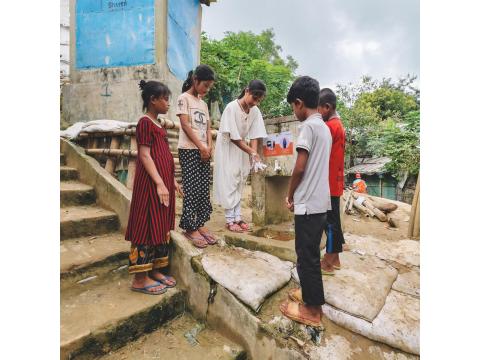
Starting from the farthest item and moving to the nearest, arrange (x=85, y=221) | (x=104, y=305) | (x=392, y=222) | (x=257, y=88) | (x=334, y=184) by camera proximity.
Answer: (x=392, y=222) → (x=257, y=88) → (x=85, y=221) → (x=334, y=184) → (x=104, y=305)

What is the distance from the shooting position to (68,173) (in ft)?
11.3

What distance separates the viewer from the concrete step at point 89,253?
2.18 metres

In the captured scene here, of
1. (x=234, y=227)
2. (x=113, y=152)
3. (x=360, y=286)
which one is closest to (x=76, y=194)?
(x=113, y=152)

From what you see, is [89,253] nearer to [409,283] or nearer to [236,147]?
[236,147]

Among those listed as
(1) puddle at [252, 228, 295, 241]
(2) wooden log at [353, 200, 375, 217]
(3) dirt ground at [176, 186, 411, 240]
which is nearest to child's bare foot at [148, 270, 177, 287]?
(3) dirt ground at [176, 186, 411, 240]

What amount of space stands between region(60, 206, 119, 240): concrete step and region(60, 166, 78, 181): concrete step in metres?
0.63

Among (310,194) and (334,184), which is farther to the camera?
(334,184)

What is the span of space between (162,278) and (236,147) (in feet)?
5.05

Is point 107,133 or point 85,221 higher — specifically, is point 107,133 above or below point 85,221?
above

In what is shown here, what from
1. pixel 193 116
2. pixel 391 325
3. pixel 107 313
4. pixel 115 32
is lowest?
pixel 391 325

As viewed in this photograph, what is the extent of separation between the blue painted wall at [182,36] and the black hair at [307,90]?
150 inches

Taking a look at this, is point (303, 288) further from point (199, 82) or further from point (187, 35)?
point (187, 35)

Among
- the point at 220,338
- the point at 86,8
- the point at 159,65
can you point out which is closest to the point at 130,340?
the point at 220,338
